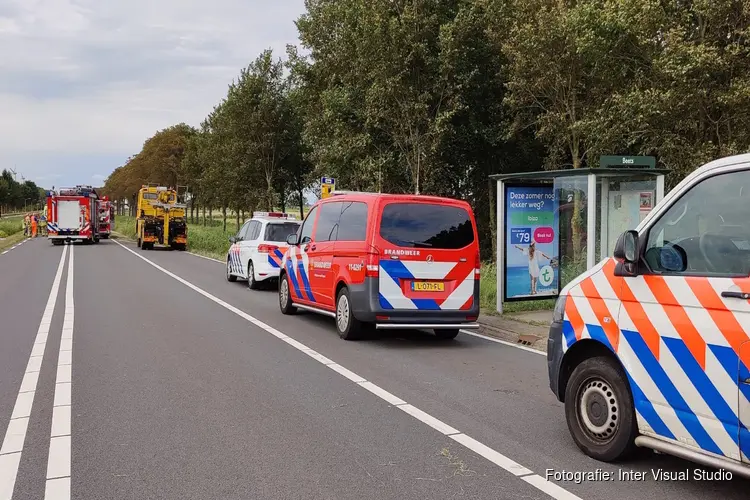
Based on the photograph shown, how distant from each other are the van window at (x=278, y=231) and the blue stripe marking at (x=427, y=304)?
8.17 m

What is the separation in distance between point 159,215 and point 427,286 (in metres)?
30.3

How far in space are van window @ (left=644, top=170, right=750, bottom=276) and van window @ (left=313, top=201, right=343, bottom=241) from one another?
6559 mm

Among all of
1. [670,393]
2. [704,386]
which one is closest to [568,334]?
[670,393]

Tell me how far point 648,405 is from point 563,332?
92cm

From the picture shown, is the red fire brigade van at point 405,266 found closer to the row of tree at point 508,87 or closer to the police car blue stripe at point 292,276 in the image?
the police car blue stripe at point 292,276

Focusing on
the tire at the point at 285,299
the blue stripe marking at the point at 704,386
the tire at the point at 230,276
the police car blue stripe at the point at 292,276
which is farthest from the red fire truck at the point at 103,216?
the blue stripe marking at the point at 704,386

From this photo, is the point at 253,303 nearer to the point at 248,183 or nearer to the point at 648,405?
the point at 648,405

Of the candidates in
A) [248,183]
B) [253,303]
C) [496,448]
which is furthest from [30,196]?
[496,448]

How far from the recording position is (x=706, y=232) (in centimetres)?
419

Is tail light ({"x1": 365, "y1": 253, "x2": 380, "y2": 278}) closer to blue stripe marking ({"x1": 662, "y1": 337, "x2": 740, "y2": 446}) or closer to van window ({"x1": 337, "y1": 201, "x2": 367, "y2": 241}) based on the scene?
van window ({"x1": 337, "y1": 201, "x2": 367, "y2": 241})

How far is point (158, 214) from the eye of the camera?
37.0 meters

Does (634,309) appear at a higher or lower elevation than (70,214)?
lower

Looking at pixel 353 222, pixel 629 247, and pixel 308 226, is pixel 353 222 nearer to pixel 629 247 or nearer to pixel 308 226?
pixel 308 226

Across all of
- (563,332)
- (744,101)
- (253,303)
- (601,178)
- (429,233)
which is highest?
(744,101)
